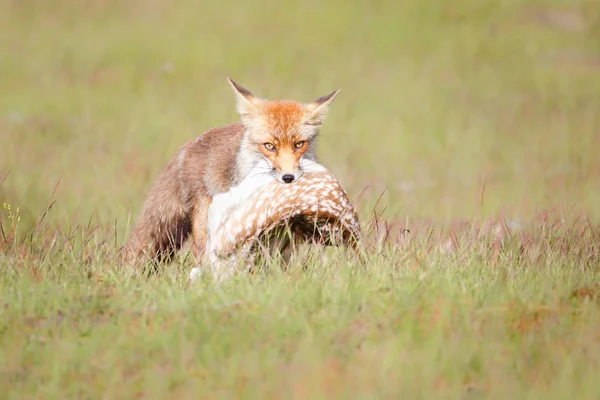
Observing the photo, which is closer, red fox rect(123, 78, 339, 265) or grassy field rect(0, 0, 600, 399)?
grassy field rect(0, 0, 600, 399)

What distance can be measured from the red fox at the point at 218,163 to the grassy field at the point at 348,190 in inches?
19.3

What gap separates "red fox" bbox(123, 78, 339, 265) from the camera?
6828mm

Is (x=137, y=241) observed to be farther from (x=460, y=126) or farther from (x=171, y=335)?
(x=460, y=126)

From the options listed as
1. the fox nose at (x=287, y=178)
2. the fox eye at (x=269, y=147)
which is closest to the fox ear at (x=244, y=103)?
the fox eye at (x=269, y=147)

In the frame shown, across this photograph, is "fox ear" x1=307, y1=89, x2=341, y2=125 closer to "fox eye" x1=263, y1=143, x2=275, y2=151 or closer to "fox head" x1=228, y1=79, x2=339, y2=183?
"fox head" x1=228, y1=79, x2=339, y2=183

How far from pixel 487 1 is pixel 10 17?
10042mm

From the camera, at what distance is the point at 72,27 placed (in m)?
16.9

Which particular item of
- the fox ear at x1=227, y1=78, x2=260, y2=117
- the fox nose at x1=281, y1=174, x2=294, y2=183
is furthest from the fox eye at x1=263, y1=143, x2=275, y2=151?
the fox nose at x1=281, y1=174, x2=294, y2=183

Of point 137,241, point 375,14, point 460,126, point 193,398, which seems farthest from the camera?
point 375,14

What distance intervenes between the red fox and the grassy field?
490mm

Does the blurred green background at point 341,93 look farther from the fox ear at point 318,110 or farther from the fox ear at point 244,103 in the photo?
the fox ear at point 244,103

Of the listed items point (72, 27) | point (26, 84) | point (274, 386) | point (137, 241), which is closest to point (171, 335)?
point (274, 386)

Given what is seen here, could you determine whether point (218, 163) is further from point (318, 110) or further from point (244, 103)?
point (318, 110)

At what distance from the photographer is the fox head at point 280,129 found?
6.71m
